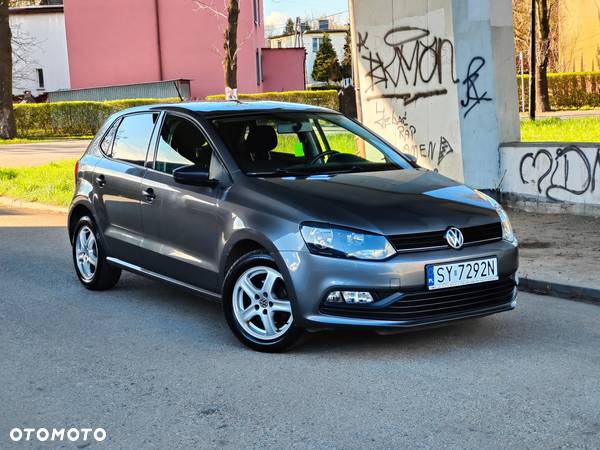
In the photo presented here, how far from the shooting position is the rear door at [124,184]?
22.7 ft

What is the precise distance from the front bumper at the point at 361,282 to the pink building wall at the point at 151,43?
38556mm

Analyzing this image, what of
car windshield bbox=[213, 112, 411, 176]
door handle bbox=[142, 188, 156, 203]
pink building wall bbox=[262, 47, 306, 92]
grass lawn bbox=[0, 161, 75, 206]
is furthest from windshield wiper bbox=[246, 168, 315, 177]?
pink building wall bbox=[262, 47, 306, 92]

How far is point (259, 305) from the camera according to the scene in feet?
18.5

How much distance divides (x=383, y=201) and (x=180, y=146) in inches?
74.5

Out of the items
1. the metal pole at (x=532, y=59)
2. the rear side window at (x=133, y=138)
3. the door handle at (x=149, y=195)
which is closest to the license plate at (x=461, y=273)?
the door handle at (x=149, y=195)

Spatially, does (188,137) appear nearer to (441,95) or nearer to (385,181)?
(385,181)

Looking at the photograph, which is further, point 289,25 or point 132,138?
point 289,25

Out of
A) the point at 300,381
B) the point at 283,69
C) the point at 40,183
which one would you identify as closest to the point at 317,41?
the point at 283,69

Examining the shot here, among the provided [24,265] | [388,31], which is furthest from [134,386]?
[388,31]

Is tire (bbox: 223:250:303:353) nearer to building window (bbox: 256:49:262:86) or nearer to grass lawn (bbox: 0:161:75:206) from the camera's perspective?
grass lawn (bbox: 0:161:75:206)

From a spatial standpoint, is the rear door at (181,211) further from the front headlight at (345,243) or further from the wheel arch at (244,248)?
the front headlight at (345,243)

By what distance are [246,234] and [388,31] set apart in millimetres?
7936

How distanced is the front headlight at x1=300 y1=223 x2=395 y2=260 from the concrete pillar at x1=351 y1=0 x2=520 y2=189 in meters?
6.74

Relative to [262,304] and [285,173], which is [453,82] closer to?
[285,173]
